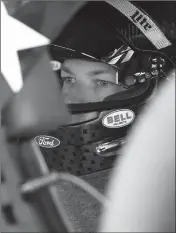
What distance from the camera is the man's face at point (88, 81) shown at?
5.64ft

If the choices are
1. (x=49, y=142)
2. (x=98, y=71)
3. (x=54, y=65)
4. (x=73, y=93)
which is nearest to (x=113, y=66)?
(x=98, y=71)

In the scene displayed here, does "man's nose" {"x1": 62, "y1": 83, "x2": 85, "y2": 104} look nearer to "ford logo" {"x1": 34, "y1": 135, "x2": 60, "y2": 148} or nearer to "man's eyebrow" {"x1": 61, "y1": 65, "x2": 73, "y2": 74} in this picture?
"man's eyebrow" {"x1": 61, "y1": 65, "x2": 73, "y2": 74}

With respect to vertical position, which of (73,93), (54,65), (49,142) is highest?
(54,65)

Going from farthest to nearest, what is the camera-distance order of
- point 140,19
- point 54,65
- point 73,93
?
1. point 73,93
2. point 140,19
3. point 54,65

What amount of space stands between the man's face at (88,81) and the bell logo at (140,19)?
219 mm

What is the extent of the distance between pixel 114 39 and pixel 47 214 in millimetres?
958

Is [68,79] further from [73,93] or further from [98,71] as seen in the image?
[98,71]

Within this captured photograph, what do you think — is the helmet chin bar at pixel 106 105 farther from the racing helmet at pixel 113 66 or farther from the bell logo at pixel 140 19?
the bell logo at pixel 140 19

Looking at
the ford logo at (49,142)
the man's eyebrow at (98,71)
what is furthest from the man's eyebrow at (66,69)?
the ford logo at (49,142)

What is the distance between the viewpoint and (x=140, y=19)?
162 centimetres

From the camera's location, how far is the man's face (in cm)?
172

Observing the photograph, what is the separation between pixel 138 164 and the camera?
99 cm

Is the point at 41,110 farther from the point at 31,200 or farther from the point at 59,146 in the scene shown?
the point at 59,146

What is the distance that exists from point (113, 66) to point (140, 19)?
0.81ft
